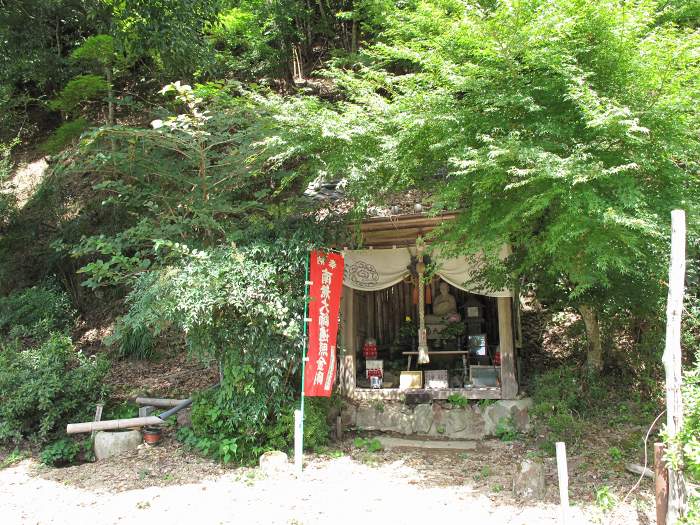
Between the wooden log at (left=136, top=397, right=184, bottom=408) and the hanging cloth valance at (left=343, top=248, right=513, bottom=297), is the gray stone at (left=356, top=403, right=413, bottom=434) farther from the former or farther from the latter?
the wooden log at (left=136, top=397, right=184, bottom=408)

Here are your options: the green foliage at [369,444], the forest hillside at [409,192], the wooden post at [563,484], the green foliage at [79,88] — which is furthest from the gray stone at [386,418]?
the green foliage at [79,88]

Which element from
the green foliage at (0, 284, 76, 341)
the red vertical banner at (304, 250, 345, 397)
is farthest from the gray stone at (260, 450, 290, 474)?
the green foliage at (0, 284, 76, 341)

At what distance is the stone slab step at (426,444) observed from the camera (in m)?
8.50

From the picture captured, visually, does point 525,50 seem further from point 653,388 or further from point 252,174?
point 653,388

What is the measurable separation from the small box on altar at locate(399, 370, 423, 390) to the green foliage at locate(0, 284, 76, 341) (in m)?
6.78

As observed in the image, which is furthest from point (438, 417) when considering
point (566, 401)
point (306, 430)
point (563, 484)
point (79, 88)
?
point (79, 88)

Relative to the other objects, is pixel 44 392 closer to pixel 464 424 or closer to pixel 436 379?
pixel 436 379

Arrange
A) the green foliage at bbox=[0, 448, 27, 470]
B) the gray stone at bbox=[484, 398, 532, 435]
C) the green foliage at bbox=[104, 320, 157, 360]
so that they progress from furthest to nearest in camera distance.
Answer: the green foliage at bbox=[104, 320, 157, 360] → the gray stone at bbox=[484, 398, 532, 435] → the green foliage at bbox=[0, 448, 27, 470]

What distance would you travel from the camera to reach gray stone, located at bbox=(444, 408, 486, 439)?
347 inches

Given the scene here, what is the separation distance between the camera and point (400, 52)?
22.1 ft

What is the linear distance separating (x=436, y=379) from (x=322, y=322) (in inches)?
103

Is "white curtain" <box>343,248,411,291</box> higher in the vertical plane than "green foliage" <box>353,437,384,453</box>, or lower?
higher

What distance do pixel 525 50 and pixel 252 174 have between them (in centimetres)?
418

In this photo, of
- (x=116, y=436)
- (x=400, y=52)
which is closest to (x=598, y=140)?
A: (x=400, y=52)
